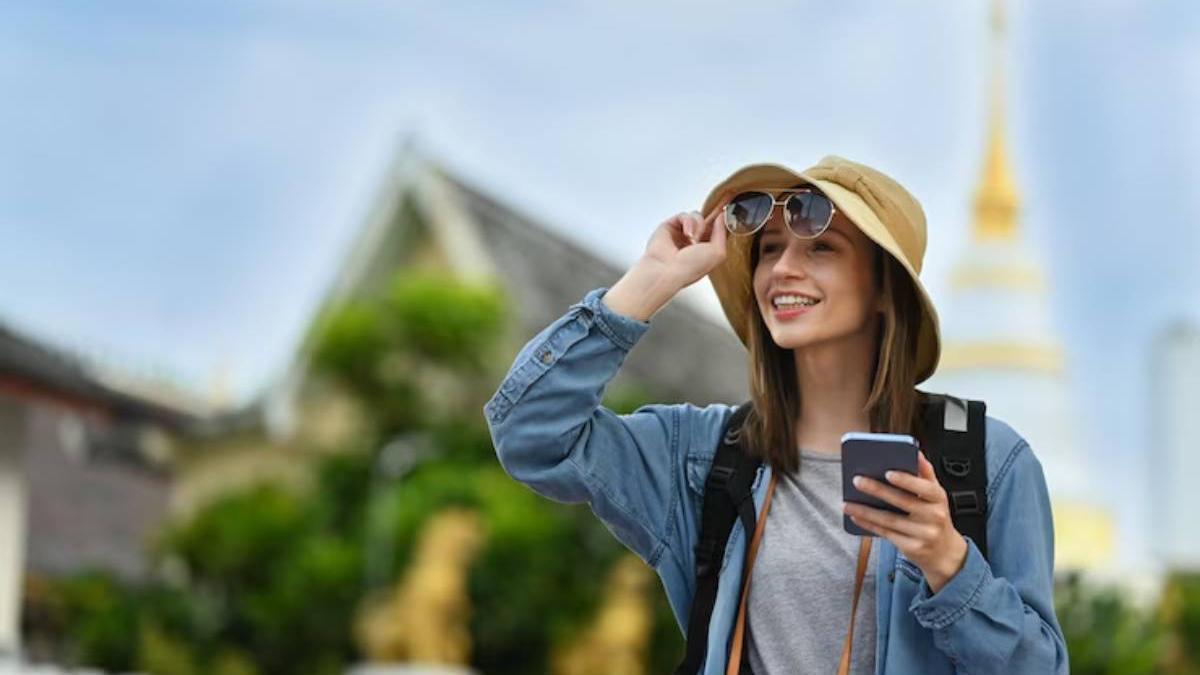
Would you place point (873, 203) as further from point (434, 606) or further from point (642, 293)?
point (434, 606)

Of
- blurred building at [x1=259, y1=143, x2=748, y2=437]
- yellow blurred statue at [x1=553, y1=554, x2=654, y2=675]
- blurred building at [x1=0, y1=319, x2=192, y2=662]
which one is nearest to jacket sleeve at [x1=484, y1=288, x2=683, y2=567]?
yellow blurred statue at [x1=553, y1=554, x2=654, y2=675]

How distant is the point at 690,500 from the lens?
2.77 m

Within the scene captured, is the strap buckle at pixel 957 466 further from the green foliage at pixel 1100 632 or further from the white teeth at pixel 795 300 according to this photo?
the green foliage at pixel 1100 632

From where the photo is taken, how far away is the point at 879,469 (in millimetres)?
2350

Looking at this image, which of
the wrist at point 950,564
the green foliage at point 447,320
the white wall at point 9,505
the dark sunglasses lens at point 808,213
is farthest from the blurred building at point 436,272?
the wrist at point 950,564

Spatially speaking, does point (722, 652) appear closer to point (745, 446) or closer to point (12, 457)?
point (745, 446)

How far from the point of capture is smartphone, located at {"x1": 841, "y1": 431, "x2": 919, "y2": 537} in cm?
233

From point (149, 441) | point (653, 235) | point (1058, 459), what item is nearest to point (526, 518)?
point (149, 441)

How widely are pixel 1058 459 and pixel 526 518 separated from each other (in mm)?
13438

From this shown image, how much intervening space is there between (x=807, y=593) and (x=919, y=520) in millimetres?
271

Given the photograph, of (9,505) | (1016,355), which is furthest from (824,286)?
(1016,355)

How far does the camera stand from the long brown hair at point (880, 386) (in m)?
2.65

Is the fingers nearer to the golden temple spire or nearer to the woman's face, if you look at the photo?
the woman's face

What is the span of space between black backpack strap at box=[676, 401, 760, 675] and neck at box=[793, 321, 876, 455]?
9 centimetres
